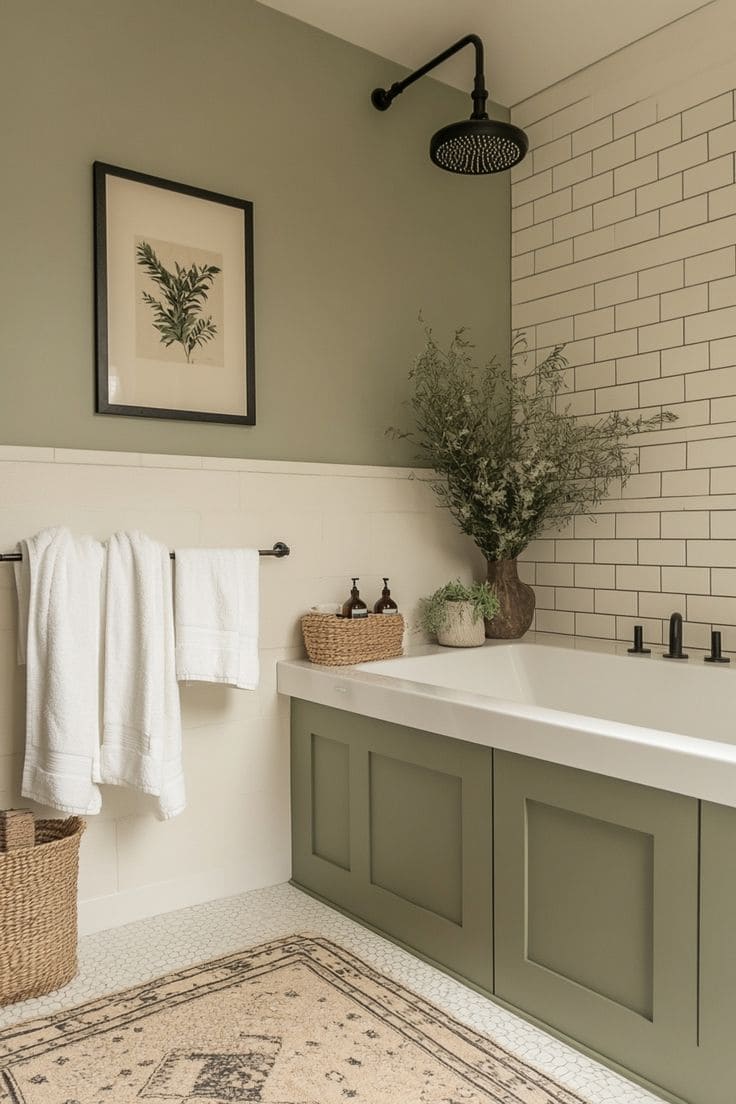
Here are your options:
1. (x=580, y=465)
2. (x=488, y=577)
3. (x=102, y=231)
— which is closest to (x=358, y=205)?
(x=102, y=231)

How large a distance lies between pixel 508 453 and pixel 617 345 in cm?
52

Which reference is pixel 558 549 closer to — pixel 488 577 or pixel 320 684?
pixel 488 577

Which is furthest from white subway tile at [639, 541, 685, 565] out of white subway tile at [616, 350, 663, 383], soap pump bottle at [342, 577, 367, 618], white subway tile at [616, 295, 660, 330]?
soap pump bottle at [342, 577, 367, 618]

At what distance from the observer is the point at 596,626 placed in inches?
120

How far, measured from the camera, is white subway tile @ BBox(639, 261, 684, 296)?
108 inches

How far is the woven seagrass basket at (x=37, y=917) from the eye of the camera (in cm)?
187

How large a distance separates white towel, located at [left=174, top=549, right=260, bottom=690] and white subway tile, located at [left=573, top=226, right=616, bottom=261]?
1681 mm

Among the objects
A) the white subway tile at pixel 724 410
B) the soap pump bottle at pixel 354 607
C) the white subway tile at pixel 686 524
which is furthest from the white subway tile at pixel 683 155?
the soap pump bottle at pixel 354 607

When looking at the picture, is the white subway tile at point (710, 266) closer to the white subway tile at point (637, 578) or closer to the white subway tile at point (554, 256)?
the white subway tile at point (554, 256)

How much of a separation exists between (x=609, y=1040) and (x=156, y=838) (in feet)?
4.25

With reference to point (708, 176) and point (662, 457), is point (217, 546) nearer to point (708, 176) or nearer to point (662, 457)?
point (662, 457)

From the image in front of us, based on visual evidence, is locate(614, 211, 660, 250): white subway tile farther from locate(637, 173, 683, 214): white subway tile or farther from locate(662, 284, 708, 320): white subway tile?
locate(662, 284, 708, 320): white subway tile

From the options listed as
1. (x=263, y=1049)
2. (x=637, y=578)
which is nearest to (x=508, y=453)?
(x=637, y=578)

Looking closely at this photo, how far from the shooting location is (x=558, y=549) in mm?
3188
